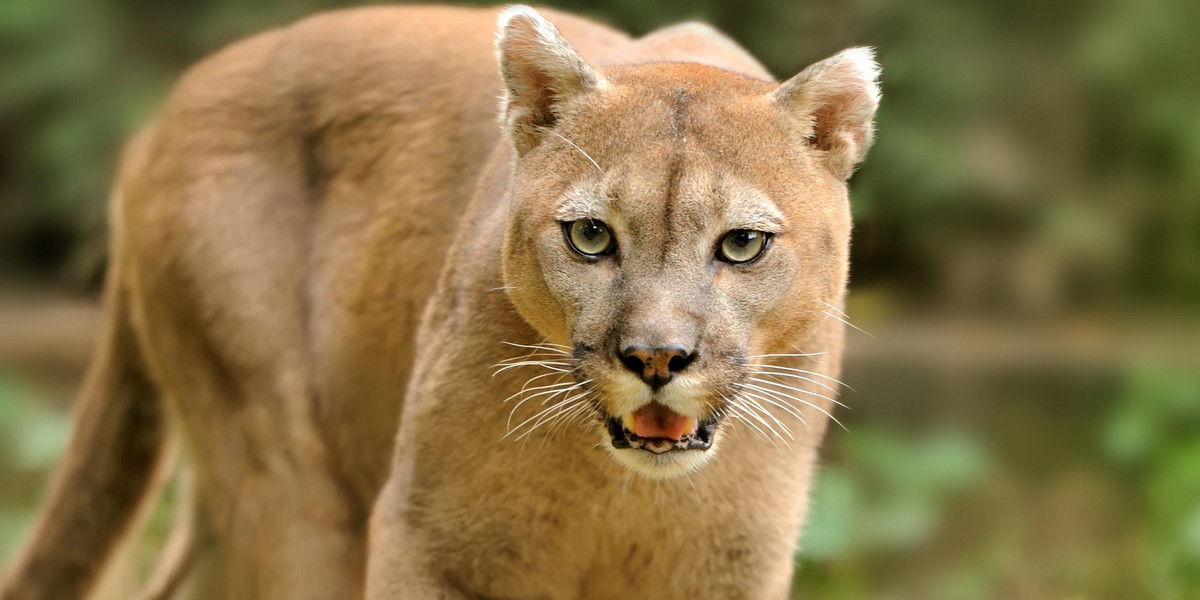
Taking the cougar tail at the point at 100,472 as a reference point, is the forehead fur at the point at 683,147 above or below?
above

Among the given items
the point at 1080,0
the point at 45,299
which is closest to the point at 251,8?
the point at 45,299

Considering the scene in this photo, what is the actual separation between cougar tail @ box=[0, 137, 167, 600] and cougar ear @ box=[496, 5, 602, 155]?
190cm

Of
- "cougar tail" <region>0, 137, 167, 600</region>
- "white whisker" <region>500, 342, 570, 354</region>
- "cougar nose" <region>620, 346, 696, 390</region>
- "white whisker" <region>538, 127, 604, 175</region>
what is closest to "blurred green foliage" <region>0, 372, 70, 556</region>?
"cougar tail" <region>0, 137, 167, 600</region>

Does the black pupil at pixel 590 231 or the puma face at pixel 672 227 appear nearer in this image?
the puma face at pixel 672 227

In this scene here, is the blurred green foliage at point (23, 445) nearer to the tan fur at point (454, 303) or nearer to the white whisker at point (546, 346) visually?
the tan fur at point (454, 303)

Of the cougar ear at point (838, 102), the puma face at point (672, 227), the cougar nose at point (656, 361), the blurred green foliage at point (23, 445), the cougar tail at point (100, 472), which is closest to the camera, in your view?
the cougar nose at point (656, 361)

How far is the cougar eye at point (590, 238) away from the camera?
315 cm

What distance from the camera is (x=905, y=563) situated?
276 inches

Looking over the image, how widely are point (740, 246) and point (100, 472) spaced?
2591mm

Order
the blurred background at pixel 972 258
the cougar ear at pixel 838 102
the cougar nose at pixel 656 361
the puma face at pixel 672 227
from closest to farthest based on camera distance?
the cougar nose at pixel 656 361 → the puma face at pixel 672 227 → the cougar ear at pixel 838 102 → the blurred background at pixel 972 258

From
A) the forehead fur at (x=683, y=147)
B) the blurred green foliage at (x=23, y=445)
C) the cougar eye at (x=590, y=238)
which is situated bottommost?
the blurred green foliage at (x=23, y=445)

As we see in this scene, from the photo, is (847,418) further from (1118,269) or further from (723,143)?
(723,143)

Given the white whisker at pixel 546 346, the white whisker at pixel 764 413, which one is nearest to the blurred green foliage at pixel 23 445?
the white whisker at pixel 546 346

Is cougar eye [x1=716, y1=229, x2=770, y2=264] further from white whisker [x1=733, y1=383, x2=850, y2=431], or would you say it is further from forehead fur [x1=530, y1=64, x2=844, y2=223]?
white whisker [x1=733, y1=383, x2=850, y2=431]
